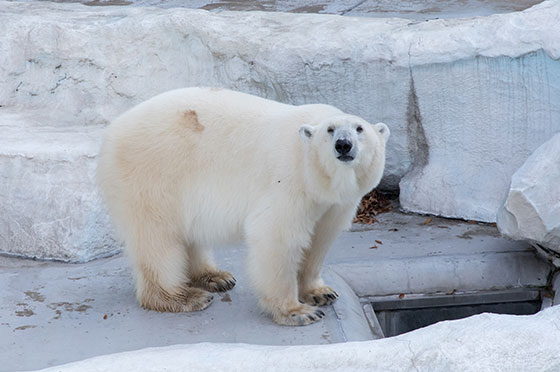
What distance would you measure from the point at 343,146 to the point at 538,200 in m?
1.27

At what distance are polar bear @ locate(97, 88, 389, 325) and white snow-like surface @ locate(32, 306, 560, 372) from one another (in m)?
0.93

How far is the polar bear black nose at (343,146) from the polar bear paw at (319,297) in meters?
0.92

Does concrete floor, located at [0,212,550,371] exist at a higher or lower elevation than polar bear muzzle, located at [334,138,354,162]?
lower

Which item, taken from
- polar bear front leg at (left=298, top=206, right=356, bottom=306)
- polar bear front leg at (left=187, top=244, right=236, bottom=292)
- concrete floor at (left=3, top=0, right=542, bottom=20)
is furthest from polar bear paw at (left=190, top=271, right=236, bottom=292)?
concrete floor at (left=3, top=0, right=542, bottom=20)

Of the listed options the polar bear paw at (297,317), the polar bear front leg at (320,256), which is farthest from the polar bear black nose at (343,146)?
the polar bear paw at (297,317)

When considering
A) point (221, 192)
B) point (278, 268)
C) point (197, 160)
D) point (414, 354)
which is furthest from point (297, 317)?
point (414, 354)

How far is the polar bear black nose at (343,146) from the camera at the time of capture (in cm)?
317

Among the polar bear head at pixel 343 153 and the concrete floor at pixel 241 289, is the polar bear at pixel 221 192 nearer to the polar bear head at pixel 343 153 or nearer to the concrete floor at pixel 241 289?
the polar bear head at pixel 343 153

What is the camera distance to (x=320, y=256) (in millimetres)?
3787

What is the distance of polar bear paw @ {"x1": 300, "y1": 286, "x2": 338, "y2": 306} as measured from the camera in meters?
3.86

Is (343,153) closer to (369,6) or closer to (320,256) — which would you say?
(320,256)

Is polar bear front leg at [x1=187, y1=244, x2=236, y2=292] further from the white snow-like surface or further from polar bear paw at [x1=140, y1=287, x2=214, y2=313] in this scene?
the white snow-like surface

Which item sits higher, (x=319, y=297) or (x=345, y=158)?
(x=345, y=158)

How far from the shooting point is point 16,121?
5.29 metres
